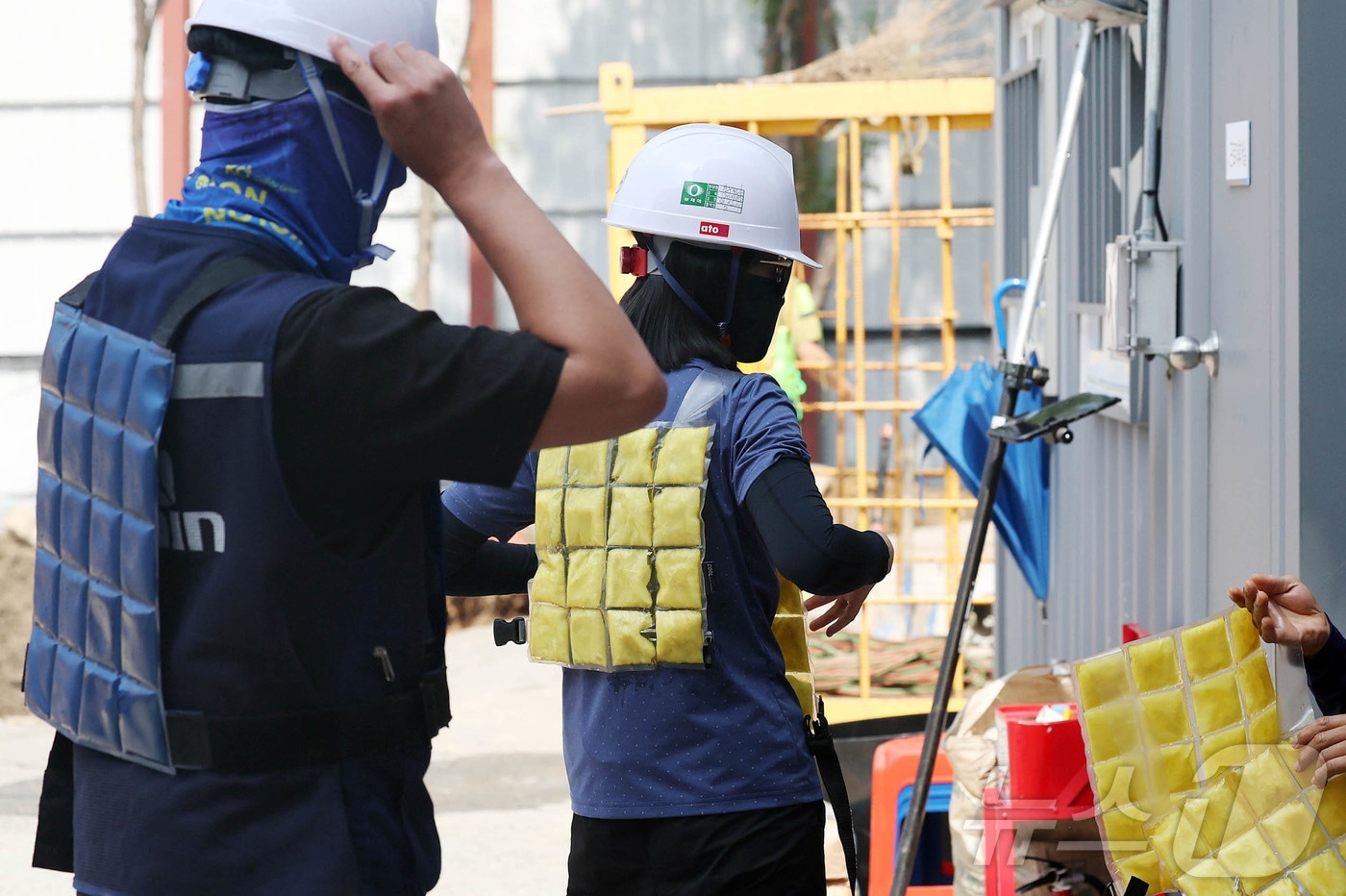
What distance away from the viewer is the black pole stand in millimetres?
3465

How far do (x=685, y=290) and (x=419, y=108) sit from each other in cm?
109

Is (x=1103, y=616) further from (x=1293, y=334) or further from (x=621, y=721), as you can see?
(x=621, y=721)

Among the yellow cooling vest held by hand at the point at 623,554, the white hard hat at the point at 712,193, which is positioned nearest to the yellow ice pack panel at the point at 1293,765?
the yellow cooling vest held by hand at the point at 623,554

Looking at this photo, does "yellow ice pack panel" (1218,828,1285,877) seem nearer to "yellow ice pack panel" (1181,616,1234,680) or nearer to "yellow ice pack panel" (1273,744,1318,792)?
"yellow ice pack panel" (1273,744,1318,792)

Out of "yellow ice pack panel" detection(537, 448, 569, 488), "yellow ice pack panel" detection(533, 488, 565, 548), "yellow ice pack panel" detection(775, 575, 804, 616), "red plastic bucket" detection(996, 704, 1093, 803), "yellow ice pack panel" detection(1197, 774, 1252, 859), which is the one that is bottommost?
"red plastic bucket" detection(996, 704, 1093, 803)

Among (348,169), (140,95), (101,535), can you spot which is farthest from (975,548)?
(140,95)

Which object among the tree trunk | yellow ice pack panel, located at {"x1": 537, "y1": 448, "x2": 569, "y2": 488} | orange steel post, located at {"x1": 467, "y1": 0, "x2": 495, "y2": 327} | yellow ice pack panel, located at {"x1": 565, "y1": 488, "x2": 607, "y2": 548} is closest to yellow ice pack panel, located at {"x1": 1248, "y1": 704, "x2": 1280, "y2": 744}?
yellow ice pack panel, located at {"x1": 565, "y1": 488, "x2": 607, "y2": 548}

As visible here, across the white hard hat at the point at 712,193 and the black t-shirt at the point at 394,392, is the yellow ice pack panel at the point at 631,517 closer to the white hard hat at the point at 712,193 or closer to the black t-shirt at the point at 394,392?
the white hard hat at the point at 712,193

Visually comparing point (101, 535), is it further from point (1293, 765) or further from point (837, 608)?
point (1293, 765)

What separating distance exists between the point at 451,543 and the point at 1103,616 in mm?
2303

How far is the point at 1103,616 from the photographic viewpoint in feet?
13.8

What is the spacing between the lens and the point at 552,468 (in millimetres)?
2564

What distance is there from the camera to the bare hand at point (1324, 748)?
212 centimetres

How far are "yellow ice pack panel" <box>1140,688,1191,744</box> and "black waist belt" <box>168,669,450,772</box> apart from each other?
1.33 metres
